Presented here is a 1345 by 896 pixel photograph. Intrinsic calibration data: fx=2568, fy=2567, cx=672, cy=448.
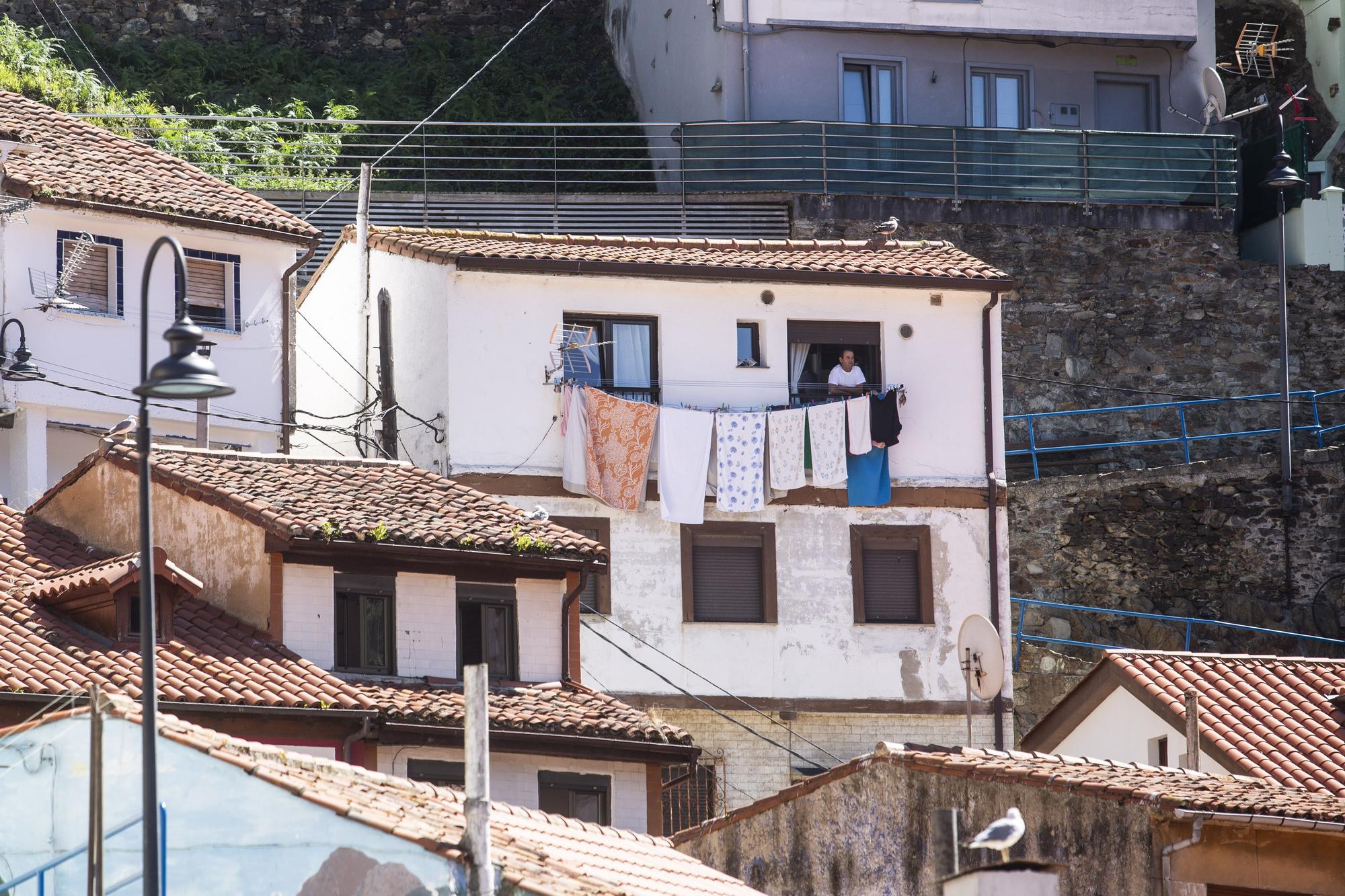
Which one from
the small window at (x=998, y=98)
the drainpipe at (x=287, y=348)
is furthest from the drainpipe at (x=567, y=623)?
the small window at (x=998, y=98)

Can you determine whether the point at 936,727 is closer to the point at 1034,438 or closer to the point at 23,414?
the point at 1034,438

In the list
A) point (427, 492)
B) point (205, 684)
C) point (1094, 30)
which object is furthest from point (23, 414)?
point (1094, 30)

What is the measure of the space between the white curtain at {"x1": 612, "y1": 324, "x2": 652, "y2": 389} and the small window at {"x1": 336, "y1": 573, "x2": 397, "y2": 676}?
311 inches

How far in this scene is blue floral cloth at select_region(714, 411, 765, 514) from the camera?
34.3m

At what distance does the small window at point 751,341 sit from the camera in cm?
3544

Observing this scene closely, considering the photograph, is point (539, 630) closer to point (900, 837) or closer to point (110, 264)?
point (900, 837)

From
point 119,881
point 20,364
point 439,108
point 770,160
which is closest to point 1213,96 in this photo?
point 770,160

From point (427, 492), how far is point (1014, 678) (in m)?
10.3

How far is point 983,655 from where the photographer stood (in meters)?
30.4

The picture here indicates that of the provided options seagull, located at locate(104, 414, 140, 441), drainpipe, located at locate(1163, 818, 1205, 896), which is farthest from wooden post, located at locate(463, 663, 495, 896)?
seagull, located at locate(104, 414, 140, 441)

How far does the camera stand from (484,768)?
17.3 m

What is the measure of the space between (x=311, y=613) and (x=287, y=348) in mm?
9216

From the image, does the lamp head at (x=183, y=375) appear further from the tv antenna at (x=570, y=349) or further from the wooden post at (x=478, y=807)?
the tv antenna at (x=570, y=349)

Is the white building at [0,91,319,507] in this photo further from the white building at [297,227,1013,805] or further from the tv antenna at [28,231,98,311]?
the white building at [297,227,1013,805]
